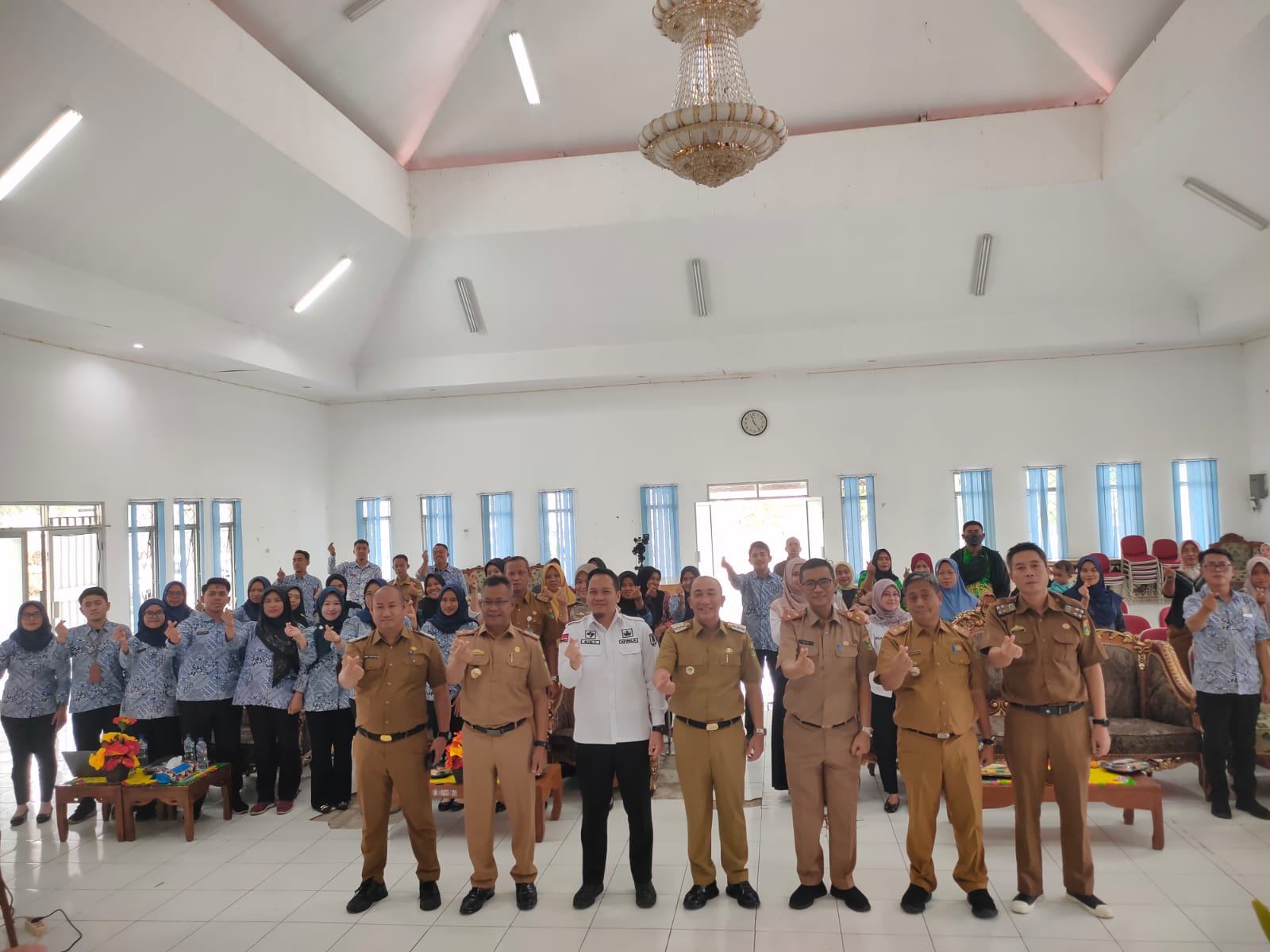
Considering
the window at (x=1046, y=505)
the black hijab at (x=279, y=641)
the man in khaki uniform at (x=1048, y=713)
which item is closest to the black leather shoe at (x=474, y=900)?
the black hijab at (x=279, y=641)

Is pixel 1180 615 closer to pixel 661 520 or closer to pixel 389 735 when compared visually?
pixel 389 735

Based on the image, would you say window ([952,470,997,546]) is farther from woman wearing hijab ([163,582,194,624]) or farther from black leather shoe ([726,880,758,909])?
woman wearing hijab ([163,582,194,624])

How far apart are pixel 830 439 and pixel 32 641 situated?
10.9m

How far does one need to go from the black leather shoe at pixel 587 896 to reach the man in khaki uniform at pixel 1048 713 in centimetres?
189

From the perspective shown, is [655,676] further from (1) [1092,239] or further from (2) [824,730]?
(1) [1092,239]

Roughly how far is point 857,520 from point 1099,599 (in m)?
7.41

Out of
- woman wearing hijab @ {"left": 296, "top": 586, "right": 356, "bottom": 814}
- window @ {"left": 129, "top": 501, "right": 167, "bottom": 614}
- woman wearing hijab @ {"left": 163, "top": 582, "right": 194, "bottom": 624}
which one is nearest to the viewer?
woman wearing hijab @ {"left": 296, "top": 586, "right": 356, "bottom": 814}

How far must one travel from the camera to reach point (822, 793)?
3.88 metres

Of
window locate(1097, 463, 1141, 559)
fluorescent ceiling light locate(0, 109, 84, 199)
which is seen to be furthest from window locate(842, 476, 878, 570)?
fluorescent ceiling light locate(0, 109, 84, 199)

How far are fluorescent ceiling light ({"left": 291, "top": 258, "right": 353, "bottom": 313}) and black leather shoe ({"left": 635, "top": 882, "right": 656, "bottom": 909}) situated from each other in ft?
30.8

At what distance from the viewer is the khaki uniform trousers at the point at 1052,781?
3.71 m

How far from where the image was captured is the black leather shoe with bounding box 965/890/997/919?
3.74 m

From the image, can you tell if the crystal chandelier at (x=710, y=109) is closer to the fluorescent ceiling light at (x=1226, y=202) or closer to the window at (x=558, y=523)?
the fluorescent ceiling light at (x=1226, y=202)

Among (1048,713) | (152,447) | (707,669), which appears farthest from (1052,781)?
(152,447)
